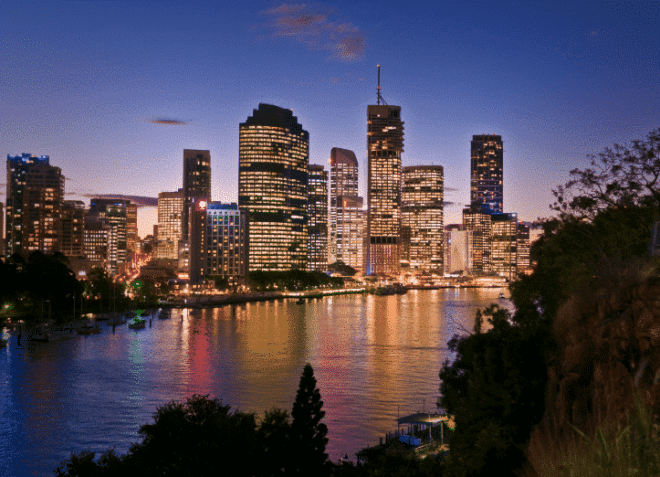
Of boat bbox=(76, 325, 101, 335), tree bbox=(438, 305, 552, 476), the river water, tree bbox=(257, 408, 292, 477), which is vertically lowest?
the river water

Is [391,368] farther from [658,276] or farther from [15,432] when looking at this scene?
[658,276]

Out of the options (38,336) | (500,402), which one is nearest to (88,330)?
(38,336)

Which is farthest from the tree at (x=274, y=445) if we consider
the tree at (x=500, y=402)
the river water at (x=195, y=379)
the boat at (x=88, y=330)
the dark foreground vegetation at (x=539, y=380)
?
the boat at (x=88, y=330)

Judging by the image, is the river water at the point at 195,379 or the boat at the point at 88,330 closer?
the river water at the point at 195,379

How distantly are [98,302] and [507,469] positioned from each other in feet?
342

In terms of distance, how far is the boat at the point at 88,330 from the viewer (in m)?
79.8

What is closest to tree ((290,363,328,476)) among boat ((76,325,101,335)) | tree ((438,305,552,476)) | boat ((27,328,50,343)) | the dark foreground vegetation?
the dark foreground vegetation

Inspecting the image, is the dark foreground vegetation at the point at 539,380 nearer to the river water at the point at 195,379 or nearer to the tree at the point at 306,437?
the tree at the point at 306,437

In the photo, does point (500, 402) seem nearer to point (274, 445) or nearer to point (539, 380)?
point (539, 380)

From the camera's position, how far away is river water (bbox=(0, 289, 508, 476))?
32.8 meters

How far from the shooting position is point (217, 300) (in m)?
153

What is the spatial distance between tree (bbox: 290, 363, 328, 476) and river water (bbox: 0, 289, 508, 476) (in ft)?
19.5

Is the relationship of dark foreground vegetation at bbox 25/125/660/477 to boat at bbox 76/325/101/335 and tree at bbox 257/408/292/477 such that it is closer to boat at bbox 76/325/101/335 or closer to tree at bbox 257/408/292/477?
tree at bbox 257/408/292/477

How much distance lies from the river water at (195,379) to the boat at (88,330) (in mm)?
1112
